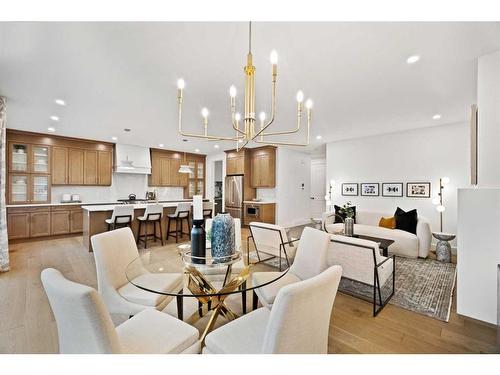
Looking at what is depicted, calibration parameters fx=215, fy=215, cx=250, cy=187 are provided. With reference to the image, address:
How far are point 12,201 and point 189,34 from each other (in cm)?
627

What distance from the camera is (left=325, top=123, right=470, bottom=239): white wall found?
14.3 ft

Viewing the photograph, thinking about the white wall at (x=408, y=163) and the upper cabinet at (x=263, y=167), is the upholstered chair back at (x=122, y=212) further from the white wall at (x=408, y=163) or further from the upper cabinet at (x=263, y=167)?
the white wall at (x=408, y=163)

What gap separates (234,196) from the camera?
7.33m

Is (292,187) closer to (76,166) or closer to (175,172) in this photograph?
(175,172)

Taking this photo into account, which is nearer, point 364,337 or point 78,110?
point 364,337

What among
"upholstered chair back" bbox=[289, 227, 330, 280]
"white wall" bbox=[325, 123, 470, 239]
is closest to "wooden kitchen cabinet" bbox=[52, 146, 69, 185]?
"upholstered chair back" bbox=[289, 227, 330, 280]

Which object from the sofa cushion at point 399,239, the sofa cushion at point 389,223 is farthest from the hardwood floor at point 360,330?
the sofa cushion at point 389,223

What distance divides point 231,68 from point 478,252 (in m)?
3.13

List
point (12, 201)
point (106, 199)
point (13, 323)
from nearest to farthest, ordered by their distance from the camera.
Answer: point (13, 323)
point (12, 201)
point (106, 199)

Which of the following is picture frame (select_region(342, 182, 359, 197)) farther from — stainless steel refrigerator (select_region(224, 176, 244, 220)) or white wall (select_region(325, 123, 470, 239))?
stainless steel refrigerator (select_region(224, 176, 244, 220))

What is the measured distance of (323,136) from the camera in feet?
18.0

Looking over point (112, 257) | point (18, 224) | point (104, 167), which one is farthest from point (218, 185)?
point (112, 257)
